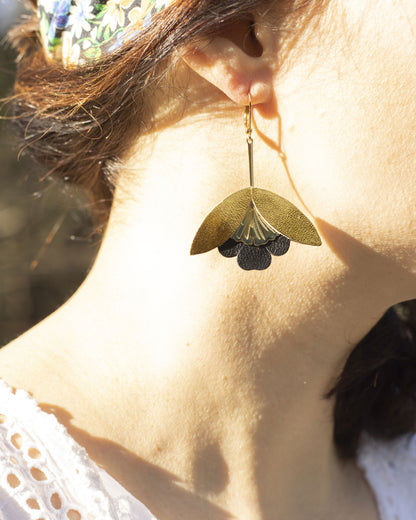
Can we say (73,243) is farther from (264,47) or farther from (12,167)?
(264,47)

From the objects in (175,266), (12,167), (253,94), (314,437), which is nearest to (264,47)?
(253,94)

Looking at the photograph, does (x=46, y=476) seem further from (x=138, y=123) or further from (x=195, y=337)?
(x=138, y=123)

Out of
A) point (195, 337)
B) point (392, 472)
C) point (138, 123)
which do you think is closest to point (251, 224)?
point (195, 337)

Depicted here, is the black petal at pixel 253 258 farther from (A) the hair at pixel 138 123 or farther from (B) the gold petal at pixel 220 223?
(A) the hair at pixel 138 123

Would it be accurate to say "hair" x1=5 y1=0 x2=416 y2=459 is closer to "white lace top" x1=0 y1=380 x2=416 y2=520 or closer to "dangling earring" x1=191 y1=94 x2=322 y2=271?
"dangling earring" x1=191 y1=94 x2=322 y2=271

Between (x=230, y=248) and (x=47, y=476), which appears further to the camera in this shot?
(x=230, y=248)

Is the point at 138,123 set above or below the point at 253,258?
above

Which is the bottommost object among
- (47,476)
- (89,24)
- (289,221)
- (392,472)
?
(392,472)

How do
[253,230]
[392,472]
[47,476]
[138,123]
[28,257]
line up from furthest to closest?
1. [28,257]
2. [392,472]
3. [138,123]
4. [253,230]
5. [47,476]
